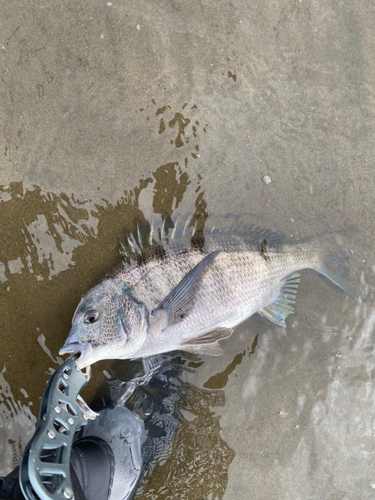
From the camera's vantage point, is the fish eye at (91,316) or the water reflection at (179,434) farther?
the water reflection at (179,434)

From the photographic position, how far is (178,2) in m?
2.99

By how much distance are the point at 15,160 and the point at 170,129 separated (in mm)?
1333

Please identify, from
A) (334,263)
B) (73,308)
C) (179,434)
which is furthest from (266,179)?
(179,434)

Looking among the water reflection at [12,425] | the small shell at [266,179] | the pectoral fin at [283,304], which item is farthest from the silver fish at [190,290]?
the water reflection at [12,425]

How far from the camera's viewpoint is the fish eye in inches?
99.1

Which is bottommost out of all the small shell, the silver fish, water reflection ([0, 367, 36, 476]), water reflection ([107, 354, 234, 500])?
water reflection ([107, 354, 234, 500])

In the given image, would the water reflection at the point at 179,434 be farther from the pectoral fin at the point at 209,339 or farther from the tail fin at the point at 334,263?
the tail fin at the point at 334,263

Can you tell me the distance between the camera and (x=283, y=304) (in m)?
3.09

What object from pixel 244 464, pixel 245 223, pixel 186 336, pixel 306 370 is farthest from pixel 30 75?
pixel 244 464

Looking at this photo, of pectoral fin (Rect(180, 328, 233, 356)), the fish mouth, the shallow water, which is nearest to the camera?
the fish mouth

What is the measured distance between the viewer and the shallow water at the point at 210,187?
2.95 m

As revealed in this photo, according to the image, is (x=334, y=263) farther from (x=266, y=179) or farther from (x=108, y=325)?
(x=108, y=325)

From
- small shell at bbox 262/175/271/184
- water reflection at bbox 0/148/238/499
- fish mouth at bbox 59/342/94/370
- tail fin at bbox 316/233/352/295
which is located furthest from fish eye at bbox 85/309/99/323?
tail fin at bbox 316/233/352/295

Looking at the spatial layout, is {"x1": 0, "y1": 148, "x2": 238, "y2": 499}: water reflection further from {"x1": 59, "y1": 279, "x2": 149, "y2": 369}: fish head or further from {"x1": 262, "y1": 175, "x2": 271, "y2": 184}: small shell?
{"x1": 262, "y1": 175, "x2": 271, "y2": 184}: small shell
